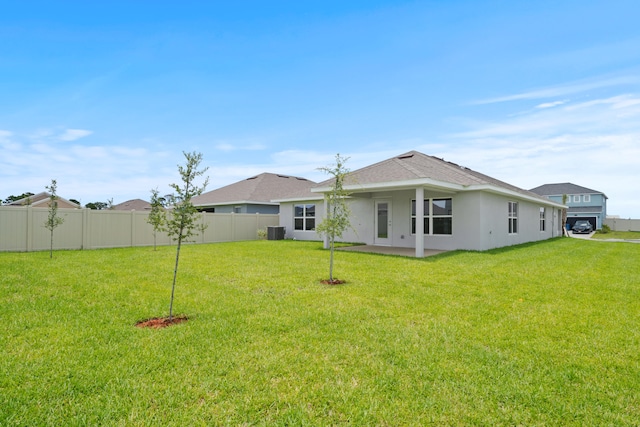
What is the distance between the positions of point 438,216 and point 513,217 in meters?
5.10

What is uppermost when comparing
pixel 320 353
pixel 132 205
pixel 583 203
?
pixel 583 203

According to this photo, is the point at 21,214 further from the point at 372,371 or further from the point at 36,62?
the point at 372,371

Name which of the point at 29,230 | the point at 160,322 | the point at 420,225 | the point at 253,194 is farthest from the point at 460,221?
the point at 29,230

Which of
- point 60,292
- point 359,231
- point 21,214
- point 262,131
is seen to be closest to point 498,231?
point 359,231

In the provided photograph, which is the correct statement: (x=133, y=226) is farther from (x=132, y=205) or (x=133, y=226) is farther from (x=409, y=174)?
(x=132, y=205)

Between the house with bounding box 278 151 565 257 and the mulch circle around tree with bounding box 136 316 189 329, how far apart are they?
25.6 ft

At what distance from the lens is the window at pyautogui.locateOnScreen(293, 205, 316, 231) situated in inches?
782

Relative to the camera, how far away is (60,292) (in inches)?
259

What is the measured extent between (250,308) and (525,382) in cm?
385

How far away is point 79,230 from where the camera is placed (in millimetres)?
14625

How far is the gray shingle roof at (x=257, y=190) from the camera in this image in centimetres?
2470

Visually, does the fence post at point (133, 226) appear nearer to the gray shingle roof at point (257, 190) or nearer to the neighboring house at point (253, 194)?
the neighboring house at point (253, 194)

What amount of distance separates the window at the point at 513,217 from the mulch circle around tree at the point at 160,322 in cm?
1647

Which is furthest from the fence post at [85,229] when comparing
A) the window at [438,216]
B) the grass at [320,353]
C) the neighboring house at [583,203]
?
the neighboring house at [583,203]
